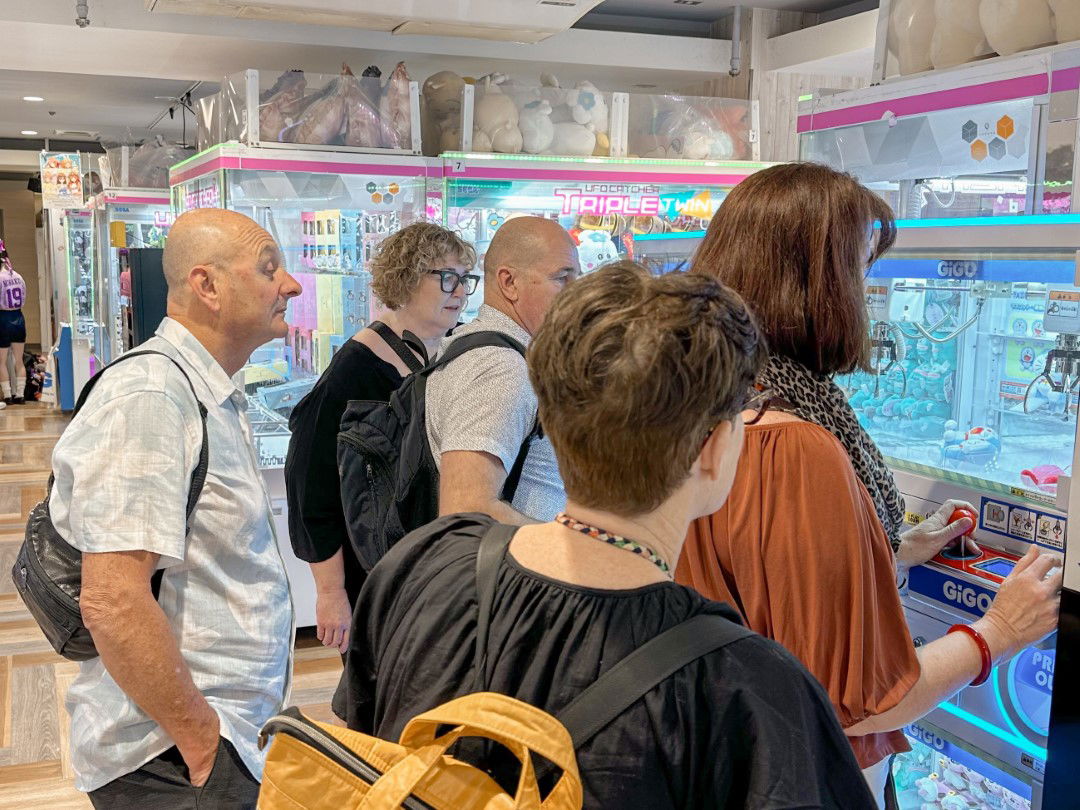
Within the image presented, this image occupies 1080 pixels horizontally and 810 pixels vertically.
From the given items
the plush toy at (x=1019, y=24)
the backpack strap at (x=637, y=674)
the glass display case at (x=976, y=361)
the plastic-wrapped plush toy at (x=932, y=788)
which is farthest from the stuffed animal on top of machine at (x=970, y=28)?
the backpack strap at (x=637, y=674)

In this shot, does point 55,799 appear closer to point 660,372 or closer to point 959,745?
point 959,745

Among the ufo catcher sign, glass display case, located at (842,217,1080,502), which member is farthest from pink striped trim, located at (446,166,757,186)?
the ufo catcher sign

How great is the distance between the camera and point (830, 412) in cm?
141

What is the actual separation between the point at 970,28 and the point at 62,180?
926 centimetres

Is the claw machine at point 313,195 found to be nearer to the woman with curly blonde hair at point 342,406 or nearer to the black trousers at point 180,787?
the woman with curly blonde hair at point 342,406

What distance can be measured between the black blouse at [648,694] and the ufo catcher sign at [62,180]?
9.76m

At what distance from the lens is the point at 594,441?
961 mm

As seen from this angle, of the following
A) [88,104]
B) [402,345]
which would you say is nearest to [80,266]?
[88,104]

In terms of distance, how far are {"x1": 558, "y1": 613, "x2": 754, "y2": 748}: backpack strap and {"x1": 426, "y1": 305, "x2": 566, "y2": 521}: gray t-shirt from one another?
3.19 ft

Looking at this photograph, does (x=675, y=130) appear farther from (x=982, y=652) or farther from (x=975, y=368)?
(x=982, y=652)

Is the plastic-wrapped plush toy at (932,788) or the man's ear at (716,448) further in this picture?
the plastic-wrapped plush toy at (932,788)

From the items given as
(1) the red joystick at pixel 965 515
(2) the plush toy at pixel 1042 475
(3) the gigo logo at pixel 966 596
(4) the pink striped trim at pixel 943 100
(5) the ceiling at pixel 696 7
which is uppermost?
(5) the ceiling at pixel 696 7

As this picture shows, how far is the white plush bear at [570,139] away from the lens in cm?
481

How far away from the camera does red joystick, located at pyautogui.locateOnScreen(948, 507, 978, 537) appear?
5.69ft
